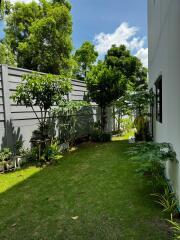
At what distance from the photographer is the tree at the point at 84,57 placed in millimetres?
21406

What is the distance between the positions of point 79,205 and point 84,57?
19.3m

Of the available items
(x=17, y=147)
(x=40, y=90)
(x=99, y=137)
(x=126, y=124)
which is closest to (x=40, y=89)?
(x=40, y=90)

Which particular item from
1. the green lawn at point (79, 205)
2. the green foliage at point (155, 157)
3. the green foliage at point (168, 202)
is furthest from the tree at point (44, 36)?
the green foliage at point (168, 202)

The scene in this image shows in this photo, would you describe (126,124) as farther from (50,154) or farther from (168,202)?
(168,202)

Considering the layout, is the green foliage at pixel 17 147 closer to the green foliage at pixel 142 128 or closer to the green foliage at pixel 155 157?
the green foliage at pixel 155 157

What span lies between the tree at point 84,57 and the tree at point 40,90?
15123mm

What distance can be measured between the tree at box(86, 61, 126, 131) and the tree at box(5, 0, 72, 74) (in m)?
11.1

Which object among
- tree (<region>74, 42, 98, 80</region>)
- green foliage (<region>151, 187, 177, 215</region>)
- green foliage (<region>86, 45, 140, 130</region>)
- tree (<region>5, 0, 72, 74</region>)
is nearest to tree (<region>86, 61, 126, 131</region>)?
green foliage (<region>86, 45, 140, 130</region>)

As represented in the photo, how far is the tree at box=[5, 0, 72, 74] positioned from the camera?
65.0 ft

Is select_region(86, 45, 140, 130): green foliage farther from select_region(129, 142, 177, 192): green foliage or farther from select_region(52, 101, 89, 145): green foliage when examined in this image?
select_region(129, 142, 177, 192): green foliage

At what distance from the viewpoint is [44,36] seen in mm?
19844

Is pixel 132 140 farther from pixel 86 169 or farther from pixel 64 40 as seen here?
pixel 64 40

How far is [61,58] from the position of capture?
800 inches

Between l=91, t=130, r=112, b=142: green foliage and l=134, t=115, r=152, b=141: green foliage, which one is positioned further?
l=91, t=130, r=112, b=142: green foliage
